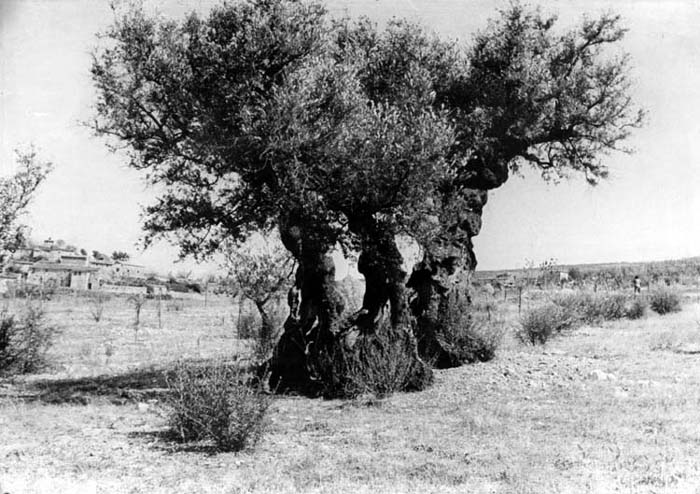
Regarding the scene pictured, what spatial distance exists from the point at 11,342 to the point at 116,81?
10.3m

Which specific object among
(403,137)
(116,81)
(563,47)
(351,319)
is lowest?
(351,319)

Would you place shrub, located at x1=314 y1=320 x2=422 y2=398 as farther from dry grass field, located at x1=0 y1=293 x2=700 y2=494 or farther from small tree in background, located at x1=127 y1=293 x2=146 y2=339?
small tree in background, located at x1=127 y1=293 x2=146 y2=339

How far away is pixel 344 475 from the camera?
784cm

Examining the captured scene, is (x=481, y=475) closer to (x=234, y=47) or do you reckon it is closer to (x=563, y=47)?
(x=234, y=47)

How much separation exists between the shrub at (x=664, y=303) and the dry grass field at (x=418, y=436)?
1628 cm

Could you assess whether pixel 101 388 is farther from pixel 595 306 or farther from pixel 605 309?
pixel 605 309

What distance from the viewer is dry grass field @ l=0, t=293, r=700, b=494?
25.1 feet

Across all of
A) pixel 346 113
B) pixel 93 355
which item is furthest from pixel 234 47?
pixel 93 355

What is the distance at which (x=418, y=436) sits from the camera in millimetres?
9969

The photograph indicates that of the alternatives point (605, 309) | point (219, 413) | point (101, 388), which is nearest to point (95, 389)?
point (101, 388)

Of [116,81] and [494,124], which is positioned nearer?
[116,81]

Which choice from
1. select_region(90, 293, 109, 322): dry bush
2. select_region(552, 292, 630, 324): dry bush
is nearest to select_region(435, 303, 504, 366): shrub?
select_region(552, 292, 630, 324): dry bush

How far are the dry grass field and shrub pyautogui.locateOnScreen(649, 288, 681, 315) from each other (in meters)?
16.3

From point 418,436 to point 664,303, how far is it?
28435 mm
